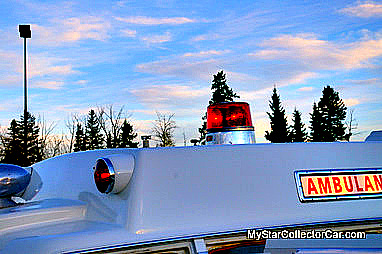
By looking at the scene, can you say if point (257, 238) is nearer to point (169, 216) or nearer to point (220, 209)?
point (220, 209)

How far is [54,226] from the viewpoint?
188 centimetres

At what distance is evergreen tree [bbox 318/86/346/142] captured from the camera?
6425 centimetres

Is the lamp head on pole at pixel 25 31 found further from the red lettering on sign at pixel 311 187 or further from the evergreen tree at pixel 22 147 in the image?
the red lettering on sign at pixel 311 187

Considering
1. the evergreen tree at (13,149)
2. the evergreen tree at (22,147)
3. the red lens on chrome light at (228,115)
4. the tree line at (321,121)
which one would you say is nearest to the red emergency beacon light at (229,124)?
the red lens on chrome light at (228,115)

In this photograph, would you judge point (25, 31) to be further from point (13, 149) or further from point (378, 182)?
point (378, 182)

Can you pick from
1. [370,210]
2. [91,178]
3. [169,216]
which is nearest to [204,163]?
[169,216]

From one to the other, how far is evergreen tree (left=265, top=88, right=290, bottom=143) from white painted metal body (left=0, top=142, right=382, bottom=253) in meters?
67.7

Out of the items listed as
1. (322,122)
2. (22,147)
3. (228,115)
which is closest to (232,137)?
(228,115)

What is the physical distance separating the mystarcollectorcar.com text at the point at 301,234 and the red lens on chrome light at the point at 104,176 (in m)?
0.51

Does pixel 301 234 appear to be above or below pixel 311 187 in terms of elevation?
below

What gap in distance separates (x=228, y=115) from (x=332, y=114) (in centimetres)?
6485

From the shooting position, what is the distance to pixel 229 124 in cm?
Answer: 352

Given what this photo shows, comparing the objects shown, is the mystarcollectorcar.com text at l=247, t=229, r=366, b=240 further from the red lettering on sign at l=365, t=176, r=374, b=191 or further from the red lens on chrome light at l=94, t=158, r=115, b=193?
the red lens on chrome light at l=94, t=158, r=115, b=193

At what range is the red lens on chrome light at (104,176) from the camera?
6.12 feet
